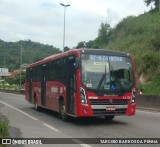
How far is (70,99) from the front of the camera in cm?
1609

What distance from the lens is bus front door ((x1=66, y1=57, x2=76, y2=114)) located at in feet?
51.9

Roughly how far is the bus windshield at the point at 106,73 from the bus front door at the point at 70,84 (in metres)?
0.69

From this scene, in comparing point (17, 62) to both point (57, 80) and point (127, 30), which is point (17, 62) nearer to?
point (127, 30)

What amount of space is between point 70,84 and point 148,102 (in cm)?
1082

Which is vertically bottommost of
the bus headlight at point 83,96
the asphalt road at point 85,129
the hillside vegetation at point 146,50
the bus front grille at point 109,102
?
the asphalt road at point 85,129

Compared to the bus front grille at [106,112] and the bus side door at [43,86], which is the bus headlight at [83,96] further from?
the bus side door at [43,86]

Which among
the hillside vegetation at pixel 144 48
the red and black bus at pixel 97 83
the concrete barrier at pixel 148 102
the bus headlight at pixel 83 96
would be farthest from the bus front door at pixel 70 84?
the hillside vegetation at pixel 144 48

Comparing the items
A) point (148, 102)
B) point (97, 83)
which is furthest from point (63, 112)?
point (148, 102)

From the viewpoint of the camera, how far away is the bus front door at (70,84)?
51.9ft

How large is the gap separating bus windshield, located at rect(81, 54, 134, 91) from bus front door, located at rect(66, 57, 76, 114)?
69 centimetres

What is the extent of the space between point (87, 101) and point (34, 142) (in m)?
4.09

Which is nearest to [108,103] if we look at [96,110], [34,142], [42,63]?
[96,110]

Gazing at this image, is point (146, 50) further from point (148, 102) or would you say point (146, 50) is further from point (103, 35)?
point (103, 35)

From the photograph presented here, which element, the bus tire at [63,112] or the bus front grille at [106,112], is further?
the bus tire at [63,112]
